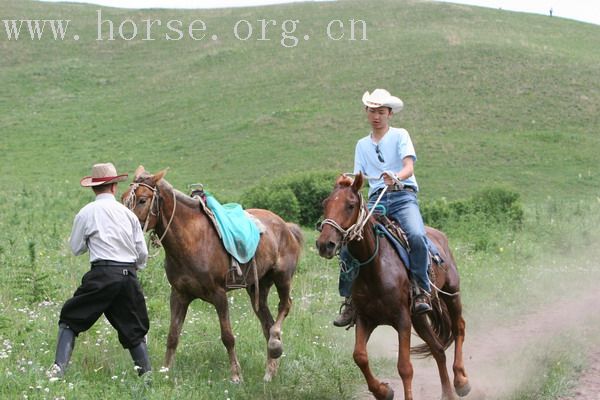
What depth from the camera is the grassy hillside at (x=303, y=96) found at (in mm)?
31844

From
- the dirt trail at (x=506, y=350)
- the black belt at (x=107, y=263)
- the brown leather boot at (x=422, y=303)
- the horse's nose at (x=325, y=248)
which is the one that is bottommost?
the dirt trail at (x=506, y=350)

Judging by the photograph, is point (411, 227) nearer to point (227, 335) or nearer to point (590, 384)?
point (227, 335)

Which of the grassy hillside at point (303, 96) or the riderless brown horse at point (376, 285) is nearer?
the riderless brown horse at point (376, 285)

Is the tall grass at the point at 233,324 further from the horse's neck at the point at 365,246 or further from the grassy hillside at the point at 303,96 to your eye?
the grassy hillside at the point at 303,96

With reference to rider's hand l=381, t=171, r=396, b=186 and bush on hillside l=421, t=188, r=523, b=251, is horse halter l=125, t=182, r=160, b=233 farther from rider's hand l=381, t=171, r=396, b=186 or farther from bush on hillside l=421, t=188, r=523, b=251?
bush on hillside l=421, t=188, r=523, b=251

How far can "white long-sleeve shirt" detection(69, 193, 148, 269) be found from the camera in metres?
7.56

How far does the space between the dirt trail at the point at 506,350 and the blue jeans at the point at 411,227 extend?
1452 mm

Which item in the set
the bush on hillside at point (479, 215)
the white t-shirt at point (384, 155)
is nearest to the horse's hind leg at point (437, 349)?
the white t-shirt at point (384, 155)

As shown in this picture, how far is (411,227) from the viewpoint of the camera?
8156mm

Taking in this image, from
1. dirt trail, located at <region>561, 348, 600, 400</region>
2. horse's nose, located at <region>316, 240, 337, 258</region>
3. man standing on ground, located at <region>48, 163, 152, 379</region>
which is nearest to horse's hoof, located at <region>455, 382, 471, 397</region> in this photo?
dirt trail, located at <region>561, 348, 600, 400</region>

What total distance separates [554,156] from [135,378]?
2706cm

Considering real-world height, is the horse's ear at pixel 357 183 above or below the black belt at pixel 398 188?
above

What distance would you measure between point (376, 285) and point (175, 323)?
89.0 inches

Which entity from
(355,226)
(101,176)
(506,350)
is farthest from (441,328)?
(101,176)
